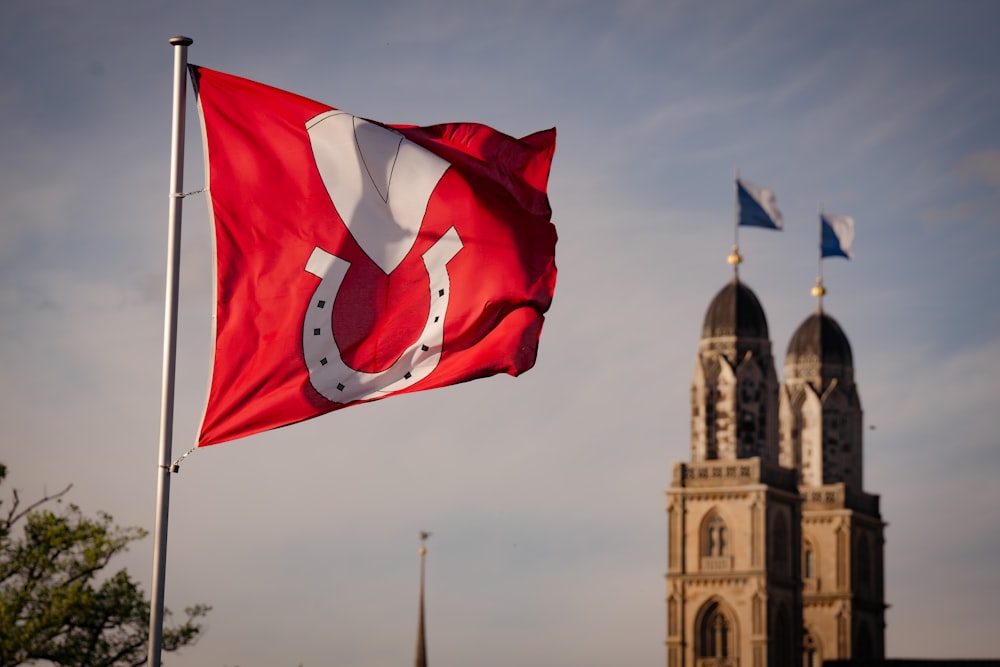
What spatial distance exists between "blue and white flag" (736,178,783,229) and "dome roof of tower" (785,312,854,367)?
629 inches

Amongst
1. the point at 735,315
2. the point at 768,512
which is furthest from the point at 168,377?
the point at 735,315

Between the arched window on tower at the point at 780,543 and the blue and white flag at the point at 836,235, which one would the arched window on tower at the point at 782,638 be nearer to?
the arched window on tower at the point at 780,543

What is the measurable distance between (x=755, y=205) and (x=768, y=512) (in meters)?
19.4

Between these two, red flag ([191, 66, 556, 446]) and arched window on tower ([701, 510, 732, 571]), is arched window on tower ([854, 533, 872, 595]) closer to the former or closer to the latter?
arched window on tower ([701, 510, 732, 571])

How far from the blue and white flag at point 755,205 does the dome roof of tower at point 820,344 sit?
52.5 ft

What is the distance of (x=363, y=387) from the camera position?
991 inches

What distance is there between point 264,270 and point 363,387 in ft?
6.09

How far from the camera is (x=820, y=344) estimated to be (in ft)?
472

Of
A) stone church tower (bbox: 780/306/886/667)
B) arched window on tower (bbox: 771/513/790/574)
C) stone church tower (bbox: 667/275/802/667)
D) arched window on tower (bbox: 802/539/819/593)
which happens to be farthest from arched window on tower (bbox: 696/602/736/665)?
arched window on tower (bbox: 802/539/819/593)

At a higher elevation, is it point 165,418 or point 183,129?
point 183,129

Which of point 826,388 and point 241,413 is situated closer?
point 241,413

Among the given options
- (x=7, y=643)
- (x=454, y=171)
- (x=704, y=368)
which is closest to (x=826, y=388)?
(x=704, y=368)

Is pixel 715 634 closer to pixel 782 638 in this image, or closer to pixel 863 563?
pixel 782 638

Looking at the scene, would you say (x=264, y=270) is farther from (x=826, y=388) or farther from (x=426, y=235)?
(x=826, y=388)
